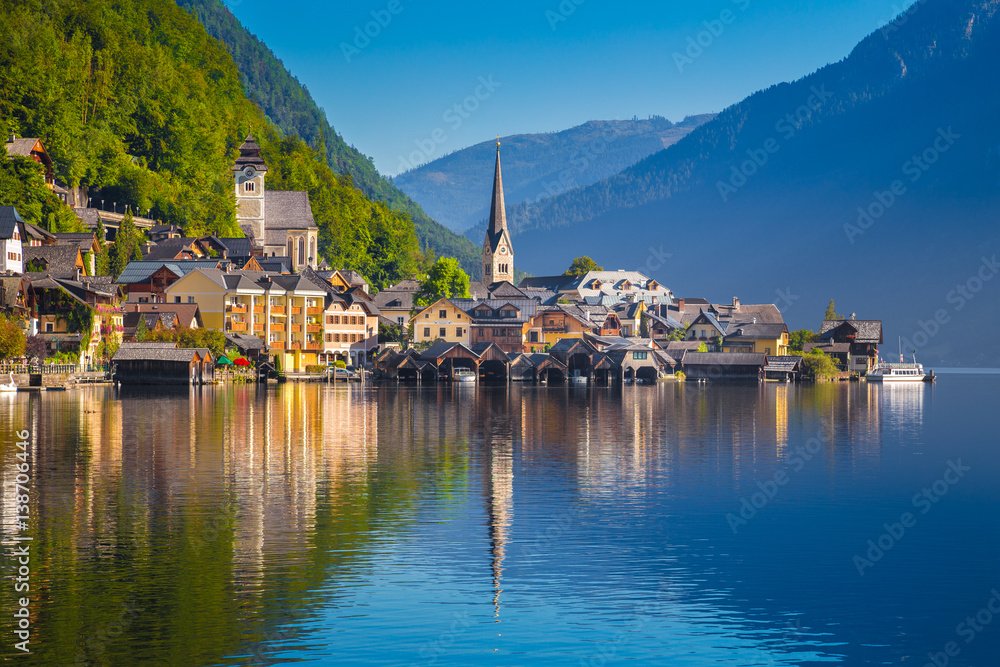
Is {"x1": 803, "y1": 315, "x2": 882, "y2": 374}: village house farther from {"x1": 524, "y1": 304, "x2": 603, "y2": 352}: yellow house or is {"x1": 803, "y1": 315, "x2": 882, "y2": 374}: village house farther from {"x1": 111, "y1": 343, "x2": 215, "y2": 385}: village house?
{"x1": 111, "y1": 343, "x2": 215, "y2": 385}: village house

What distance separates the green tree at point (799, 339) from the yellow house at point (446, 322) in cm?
6587

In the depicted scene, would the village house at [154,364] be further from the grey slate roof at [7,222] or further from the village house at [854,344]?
the village house at [854,344]

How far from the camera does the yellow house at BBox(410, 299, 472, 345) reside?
432 ft

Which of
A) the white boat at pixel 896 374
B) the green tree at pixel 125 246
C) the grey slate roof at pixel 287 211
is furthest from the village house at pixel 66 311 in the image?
the white boat at pixel 896 374

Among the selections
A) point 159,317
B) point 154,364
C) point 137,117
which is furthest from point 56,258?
point 137,117

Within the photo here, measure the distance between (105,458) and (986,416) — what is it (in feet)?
211

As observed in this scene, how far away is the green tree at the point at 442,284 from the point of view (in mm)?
146000

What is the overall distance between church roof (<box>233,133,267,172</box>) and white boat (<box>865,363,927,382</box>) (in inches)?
3946

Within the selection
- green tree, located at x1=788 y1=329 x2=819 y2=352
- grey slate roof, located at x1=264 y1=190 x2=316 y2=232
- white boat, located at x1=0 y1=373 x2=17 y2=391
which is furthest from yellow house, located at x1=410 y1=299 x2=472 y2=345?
green tree, located at x1=788 y1=329 x2=819 y2=352

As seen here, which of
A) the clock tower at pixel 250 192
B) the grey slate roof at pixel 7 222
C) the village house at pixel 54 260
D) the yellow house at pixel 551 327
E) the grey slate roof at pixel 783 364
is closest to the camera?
the grey slate roof at pixel 7 222

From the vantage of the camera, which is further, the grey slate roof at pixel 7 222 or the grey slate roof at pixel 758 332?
the grey slate roof at pixel 758 332

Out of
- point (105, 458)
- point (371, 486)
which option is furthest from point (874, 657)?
point (105, 458)

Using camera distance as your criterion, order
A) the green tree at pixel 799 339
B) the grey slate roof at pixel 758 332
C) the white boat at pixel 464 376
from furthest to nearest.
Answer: the green tree at pixel 799 339
the grey slate roof at pixel 758 332
the white boat at pixel 464 376

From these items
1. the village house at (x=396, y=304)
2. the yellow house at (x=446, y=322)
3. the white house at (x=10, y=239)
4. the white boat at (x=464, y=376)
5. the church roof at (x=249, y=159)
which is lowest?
the white boat at (x=464, y=376)
